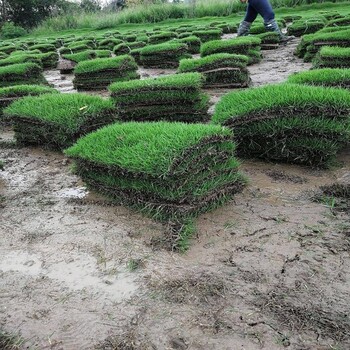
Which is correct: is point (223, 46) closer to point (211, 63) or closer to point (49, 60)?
point (211, 63)

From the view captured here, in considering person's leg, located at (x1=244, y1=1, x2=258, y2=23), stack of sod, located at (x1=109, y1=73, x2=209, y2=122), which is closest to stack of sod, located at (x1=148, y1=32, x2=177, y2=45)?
person's leg, located at (x1=244, y1=1, x2=258, y2=23)

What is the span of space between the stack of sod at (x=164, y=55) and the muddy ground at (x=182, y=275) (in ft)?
17.6

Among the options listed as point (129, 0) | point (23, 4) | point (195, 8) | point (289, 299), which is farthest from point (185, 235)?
point (23, 4)

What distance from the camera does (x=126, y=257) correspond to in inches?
88.5

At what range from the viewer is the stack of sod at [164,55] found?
7.87 meters

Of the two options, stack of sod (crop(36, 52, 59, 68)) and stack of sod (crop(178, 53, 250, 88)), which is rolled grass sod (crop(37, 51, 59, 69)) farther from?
stack of sod (crop(178, 53, 250, 88))

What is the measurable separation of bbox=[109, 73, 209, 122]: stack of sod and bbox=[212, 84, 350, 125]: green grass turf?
0.82 metres

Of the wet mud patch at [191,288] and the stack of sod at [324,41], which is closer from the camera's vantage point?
the wet mud patch at [191,288]

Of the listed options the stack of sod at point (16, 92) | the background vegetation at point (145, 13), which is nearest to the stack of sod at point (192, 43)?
the stack of sod at point (16, 92)

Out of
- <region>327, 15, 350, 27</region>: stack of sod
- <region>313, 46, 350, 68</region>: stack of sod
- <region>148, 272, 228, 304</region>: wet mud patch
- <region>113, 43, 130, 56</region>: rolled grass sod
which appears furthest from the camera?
<region>113, 43, 130, 56</region>: rolled grass sod

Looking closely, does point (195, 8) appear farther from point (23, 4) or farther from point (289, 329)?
point (289, 329)

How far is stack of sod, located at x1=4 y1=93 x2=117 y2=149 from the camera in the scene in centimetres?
385

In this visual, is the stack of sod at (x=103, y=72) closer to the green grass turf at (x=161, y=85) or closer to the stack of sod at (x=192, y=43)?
the green grass turf at (x=161, y=85)

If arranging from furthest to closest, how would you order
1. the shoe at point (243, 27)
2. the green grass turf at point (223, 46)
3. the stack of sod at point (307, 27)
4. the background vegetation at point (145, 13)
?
the background vegetation at point (145, 13), the stack of sod at point (307, 27), the shoe at point (243, 27), the green grass turf at point (223, 46)
